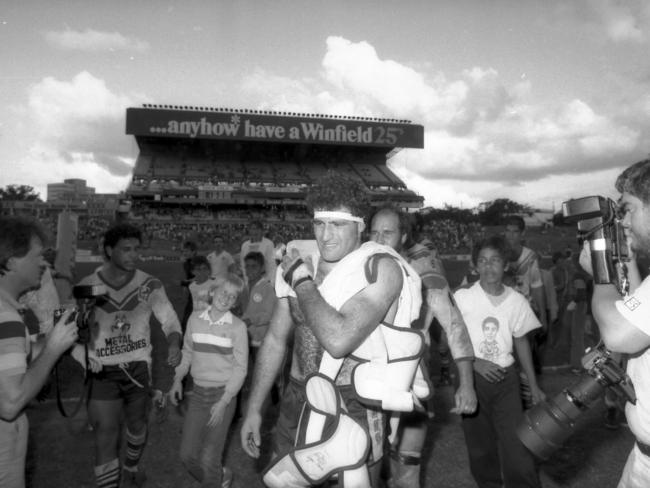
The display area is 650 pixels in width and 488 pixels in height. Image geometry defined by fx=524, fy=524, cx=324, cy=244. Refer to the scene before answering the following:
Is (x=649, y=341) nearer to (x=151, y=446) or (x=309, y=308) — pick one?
(x=309, y=308)

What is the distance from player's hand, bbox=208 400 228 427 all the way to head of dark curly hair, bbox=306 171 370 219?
5.53 feet

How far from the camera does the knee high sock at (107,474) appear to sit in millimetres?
3748

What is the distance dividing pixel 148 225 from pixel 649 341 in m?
38.9

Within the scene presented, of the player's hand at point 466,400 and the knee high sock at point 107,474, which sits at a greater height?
the player's hand at point 466,400

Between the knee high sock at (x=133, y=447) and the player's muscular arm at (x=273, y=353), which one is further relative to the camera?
the knee high sock at (x=133, y=447)

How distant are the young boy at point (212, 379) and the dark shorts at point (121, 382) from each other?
0.86ft

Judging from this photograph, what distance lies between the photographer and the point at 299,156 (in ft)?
179

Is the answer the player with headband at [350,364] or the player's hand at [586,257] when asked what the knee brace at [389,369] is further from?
the player's hand at [586,257]

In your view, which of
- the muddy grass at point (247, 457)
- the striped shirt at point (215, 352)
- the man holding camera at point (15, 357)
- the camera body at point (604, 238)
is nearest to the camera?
the camera body at point (604, 238)

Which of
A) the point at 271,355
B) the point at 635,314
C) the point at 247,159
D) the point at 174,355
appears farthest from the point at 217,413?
the point at 247,159

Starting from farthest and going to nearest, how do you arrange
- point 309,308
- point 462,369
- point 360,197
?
point 462,369 → point 360,197 → point 309,308

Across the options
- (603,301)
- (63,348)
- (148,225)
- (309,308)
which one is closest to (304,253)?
(309,308)

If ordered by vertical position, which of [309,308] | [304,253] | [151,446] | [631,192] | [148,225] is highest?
[148,225]

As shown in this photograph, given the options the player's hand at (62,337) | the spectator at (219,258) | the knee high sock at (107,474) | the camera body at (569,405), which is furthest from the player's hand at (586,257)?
the spectator at (219,258)
